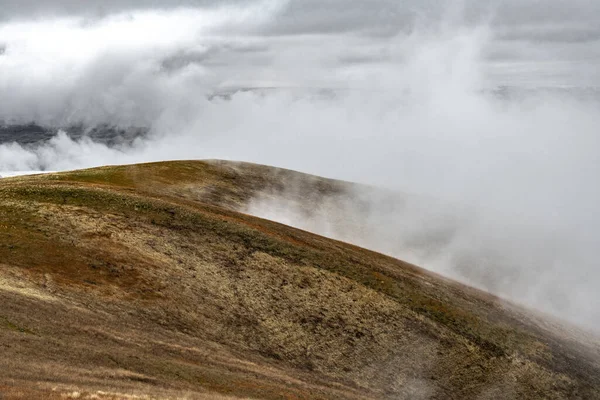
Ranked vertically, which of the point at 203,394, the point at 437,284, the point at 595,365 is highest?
the point at 437,284

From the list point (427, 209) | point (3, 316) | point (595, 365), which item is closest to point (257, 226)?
point (3, 316)

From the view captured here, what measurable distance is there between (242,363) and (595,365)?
182 ft

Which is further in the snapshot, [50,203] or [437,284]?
[437,284]

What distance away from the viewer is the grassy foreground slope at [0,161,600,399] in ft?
144

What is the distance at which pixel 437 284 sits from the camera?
298ft

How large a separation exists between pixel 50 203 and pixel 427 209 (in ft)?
481

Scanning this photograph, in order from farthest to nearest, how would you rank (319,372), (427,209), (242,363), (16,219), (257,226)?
(427,209) → (257,226) → (16,219) → (319,372) → (242,363)

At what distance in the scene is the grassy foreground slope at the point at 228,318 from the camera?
4388 cm

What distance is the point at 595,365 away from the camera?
79500 mm

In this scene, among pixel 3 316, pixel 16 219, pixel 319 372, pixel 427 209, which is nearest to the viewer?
pixel 3 316

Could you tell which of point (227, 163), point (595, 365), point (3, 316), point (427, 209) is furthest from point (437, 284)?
point (427, 209)

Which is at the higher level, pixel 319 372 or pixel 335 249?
pixel 335 249

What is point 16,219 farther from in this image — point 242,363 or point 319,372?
point 319,372

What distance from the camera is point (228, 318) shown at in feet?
205
